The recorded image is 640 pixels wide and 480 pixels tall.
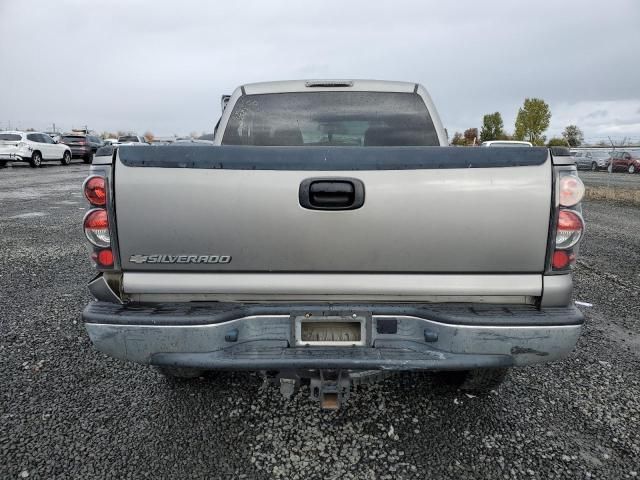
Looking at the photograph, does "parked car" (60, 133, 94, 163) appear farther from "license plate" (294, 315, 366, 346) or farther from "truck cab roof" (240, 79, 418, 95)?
"license plate" (294, 315, 366, 346)

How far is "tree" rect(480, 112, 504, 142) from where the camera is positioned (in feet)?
179

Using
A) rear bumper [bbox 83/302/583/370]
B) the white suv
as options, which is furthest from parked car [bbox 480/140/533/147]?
the white suv

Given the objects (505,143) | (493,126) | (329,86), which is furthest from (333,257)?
(493,126)

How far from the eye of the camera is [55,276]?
5.18 metres

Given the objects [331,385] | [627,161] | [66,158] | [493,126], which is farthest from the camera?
[493,126]

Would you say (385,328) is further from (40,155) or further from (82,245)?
(40,155)

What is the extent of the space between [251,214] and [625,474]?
2.23m

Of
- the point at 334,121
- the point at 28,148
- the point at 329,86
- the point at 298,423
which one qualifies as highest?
the point at 329,86

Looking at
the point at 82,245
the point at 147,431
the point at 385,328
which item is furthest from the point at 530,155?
the point at 82,245

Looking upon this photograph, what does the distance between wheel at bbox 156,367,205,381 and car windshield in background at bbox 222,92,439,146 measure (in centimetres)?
167

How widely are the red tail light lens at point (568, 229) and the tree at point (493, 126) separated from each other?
189 ft

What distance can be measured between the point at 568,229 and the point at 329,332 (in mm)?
1237

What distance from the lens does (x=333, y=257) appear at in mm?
2035

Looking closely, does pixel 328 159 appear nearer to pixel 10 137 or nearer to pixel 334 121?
pixel 334 121
